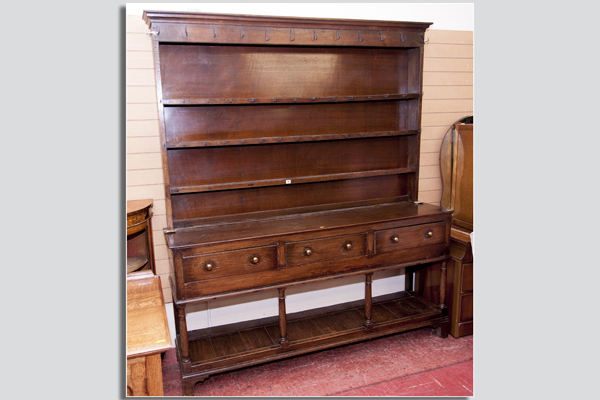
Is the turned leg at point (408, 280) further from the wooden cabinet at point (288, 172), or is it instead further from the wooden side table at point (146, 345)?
the wooden side table at point (146, 345)

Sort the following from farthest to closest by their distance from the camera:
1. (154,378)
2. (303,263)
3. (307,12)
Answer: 1. (307,12)
2. (303,263)
3. (154,378)

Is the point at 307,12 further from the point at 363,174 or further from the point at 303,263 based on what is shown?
the point at 303,263

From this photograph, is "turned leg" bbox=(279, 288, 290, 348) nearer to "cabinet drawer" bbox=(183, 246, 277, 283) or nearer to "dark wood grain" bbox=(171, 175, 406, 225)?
"cabinet drawer" bbox=(183, 246, 277, 283)

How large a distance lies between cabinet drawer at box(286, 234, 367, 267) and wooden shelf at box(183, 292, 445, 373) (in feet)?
1.89

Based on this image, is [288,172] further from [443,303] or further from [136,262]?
[443,303]

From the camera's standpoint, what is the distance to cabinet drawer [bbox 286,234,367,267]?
2.75 meters

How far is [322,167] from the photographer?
3.29 metres

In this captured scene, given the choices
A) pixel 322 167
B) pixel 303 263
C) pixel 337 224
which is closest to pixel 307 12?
pixel 322 167

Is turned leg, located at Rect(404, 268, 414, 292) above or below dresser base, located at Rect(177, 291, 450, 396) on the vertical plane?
above

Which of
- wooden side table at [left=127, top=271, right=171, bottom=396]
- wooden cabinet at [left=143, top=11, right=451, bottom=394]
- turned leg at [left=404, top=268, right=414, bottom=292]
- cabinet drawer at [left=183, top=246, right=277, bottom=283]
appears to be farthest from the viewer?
turned leg at [left=404, top=268, right=414, bottom=292]

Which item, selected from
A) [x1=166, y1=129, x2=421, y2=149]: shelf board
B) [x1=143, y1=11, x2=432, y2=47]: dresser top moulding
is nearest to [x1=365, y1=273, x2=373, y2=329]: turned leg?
[x1=166, y1=129, x2=421, y2=149]: shelf board

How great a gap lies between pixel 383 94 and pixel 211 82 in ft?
4.01

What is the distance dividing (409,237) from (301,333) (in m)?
0.99

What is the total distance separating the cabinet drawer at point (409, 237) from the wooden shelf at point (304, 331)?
1.89 feet
